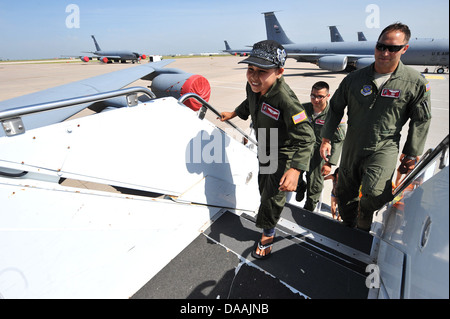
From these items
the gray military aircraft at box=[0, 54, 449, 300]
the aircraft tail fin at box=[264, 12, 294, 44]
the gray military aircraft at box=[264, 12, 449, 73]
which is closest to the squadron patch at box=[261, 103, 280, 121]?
the gray military aircraft at box=[0, 54, 449, 300]

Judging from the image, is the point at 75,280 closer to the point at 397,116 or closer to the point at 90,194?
the point at 90,194

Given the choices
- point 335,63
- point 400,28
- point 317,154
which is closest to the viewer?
point 400,28

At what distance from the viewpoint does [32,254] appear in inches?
46.2

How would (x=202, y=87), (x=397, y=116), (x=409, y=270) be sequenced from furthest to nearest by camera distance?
(x=202, y=87)
(x=397, y=116)
(x=409, y=270)

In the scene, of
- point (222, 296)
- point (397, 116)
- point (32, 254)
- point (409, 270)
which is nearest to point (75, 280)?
point (32, 254)

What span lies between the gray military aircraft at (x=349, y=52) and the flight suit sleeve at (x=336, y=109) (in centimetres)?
1482

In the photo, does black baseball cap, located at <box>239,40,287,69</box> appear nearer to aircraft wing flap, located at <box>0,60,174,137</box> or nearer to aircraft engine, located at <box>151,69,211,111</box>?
aircraft wing flap, located at <box>0,60,174,137</box>

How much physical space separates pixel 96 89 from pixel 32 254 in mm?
2626

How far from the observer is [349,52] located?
67.1ft

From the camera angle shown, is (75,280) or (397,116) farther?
(397,116)

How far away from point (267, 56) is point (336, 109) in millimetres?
996

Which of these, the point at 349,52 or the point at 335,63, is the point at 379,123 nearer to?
the point at 335,63

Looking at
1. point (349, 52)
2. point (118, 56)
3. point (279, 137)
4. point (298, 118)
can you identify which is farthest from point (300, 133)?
point (118, 56)
